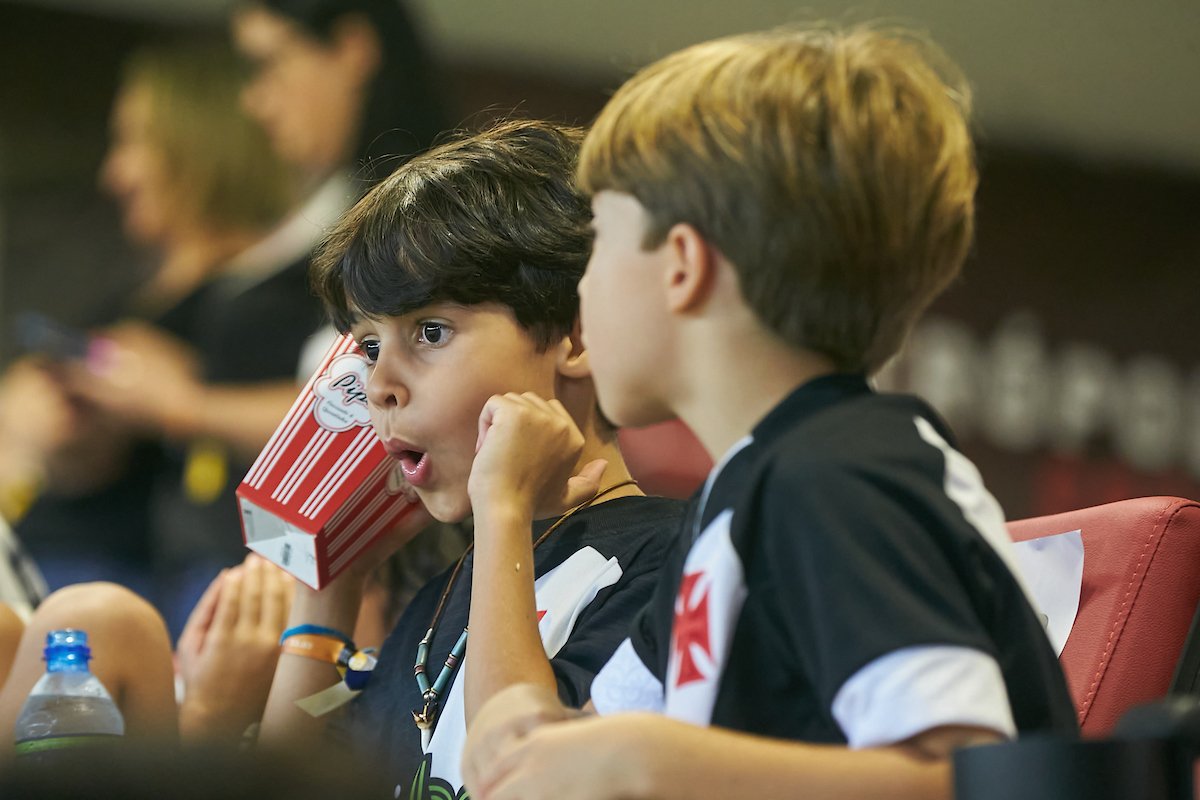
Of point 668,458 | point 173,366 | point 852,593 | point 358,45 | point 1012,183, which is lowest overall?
point 668,458

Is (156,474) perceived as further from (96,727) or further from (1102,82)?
(1102,82)

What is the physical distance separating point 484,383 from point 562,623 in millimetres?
202

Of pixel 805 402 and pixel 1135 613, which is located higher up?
pixel 805 402

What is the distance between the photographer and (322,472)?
1.36 meters

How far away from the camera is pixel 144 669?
1493mm

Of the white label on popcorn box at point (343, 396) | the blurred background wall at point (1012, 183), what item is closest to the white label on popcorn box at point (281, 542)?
the white label on popcorn box at point (343, 396)

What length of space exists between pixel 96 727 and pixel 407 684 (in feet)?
0.93

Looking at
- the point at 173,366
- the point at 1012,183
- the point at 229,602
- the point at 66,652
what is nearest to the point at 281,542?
the point at 66,652

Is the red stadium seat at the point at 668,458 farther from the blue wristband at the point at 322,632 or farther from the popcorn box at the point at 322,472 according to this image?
the popcorn box at the point at 322,472

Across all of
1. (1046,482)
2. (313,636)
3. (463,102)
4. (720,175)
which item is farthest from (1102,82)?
(720,175)

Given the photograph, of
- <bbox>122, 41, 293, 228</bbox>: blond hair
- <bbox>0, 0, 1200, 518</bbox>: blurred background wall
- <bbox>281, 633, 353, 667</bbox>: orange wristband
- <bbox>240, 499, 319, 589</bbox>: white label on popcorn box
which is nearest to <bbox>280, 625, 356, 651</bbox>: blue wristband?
<bbox>281, 633, 353, 667</bbox>: orange wristband

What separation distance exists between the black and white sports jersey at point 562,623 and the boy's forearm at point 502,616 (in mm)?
77

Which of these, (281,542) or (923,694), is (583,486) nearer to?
(281,542)

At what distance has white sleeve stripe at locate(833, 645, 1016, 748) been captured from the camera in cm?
72
